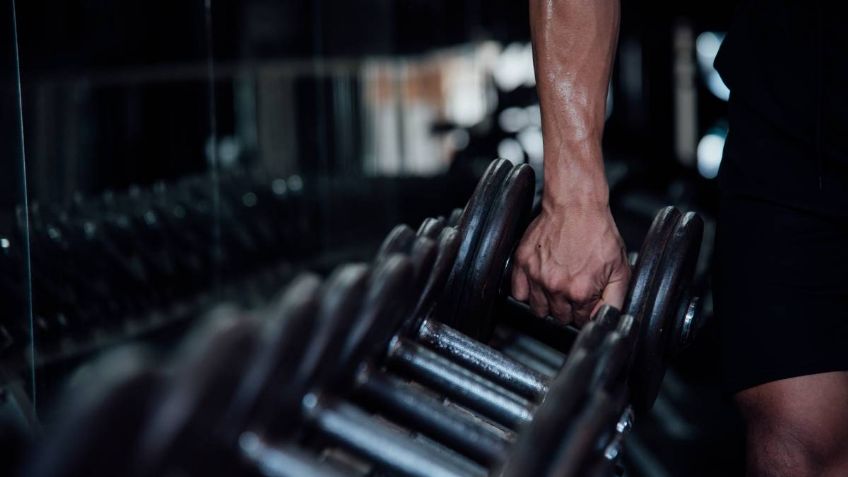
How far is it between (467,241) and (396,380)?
0.97 ft

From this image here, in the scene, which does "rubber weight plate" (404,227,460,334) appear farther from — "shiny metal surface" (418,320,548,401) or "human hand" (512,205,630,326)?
"human hand" (512,205,630,326)

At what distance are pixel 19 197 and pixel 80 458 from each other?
1181mm

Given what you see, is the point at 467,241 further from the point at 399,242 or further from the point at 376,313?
the point at 376,313

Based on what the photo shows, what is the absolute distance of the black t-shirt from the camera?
1214 millimetres

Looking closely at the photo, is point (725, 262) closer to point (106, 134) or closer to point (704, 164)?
point (106, 134)

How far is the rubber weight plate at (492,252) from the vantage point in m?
1.07

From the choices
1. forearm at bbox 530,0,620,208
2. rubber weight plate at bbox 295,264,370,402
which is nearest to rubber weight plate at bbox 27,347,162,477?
rubber weight plate at bbox 295,264,370,402

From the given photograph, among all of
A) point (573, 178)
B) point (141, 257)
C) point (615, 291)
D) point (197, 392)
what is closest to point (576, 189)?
point (573, 178)

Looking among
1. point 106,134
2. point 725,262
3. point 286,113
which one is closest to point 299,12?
point 286,113

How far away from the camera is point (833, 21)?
1219 millimetres

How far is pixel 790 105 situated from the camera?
1.24 metres

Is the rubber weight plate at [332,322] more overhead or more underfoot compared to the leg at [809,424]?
more overhead

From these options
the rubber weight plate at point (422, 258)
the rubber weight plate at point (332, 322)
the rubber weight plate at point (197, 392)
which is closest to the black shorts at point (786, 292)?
the rubber weight plate at point (422, 258)

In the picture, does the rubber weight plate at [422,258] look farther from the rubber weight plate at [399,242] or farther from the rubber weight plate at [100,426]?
the rubber weight plate at [100,426]
